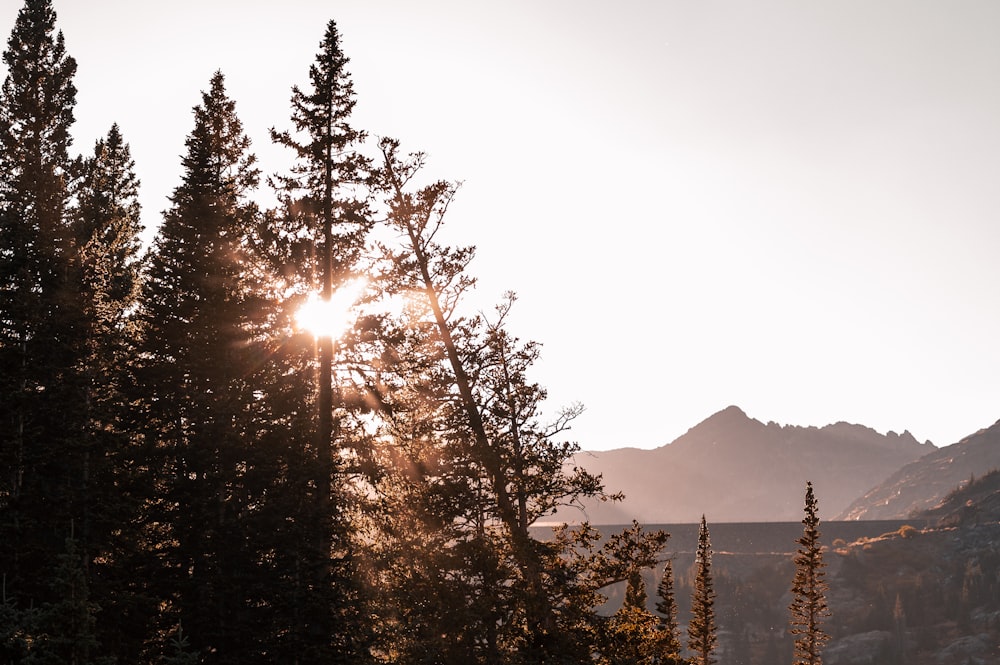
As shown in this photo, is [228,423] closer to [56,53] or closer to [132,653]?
[132,653]

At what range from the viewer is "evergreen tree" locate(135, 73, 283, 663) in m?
20.6

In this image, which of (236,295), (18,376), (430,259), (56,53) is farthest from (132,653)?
(56,53)

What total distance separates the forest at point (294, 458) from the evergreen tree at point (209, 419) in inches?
2.8

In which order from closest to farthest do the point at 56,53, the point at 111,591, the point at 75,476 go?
the point at 111,591
the point at 75,476
the point at 56,53

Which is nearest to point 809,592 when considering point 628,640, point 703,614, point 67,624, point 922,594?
point 703,614

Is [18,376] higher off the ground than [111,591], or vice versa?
[18,376]

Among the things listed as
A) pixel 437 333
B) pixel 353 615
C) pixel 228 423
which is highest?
pixel 437 333

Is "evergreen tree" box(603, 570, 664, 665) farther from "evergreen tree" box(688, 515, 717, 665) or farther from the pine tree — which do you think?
the pine tree

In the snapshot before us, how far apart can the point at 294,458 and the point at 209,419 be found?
3.02 meters

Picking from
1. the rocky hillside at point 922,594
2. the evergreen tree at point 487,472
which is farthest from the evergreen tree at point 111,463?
the rocky hillside at point 922,594

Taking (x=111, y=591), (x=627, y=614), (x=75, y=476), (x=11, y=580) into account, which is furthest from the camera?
(x=627, y=614)

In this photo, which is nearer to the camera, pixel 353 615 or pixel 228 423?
pixel 353 615

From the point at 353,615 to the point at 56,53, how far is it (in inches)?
981

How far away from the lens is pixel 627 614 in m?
23.3
